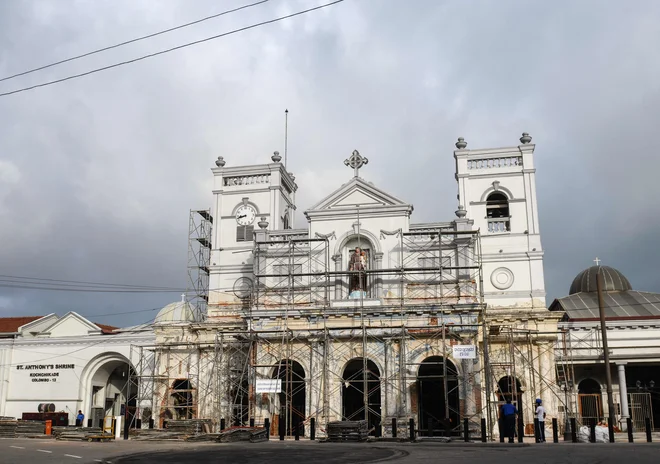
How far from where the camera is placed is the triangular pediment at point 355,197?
38009mm

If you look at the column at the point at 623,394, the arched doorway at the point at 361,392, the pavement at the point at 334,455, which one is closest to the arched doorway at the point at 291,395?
the arched doorway at the point at 361,392

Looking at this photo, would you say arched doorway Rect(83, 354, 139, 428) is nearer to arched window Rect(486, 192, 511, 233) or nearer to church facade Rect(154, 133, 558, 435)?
church facade Rect(154, 133, 558, 435)

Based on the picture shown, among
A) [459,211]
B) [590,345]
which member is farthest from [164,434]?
[590,345]

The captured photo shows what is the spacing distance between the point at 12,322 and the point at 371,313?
102 ft

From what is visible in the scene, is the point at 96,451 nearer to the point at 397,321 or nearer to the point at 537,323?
the point at 397,321

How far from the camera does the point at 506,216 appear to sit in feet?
130

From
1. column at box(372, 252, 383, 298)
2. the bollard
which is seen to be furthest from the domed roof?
the bollard

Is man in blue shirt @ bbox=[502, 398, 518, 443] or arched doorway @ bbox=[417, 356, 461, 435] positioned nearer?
man in blue shirt @ bbox=[502, 398, 518, 443]

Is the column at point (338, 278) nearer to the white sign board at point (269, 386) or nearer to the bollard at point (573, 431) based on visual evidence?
the white sign board at point (269, 386)

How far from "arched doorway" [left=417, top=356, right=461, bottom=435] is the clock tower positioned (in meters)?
11.9

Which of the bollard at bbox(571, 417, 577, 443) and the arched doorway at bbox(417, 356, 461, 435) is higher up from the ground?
the arched doorway at bbox(417, 356, 461, 435)

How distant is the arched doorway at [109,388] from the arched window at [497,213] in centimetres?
2416

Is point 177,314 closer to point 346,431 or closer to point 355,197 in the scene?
point 355,197

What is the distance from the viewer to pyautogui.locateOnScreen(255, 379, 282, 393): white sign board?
105 feet
